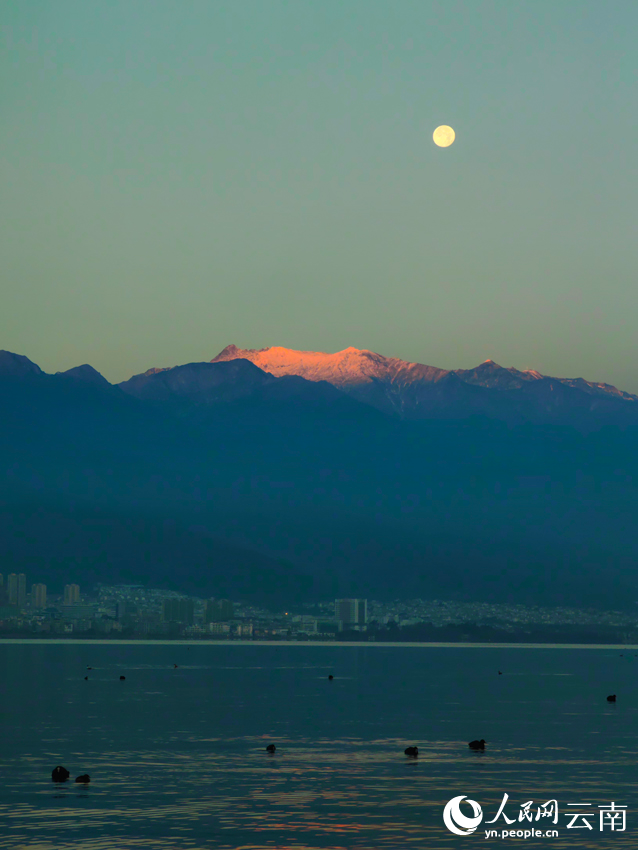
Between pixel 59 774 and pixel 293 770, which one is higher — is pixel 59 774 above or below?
above

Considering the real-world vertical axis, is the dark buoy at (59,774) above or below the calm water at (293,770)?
above

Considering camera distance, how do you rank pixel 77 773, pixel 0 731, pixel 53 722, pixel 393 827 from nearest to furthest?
pixel 393 827
pixel 77 773
pixel 0 731
pixel 53 722

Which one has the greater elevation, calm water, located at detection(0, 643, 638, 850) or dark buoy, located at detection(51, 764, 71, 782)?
dark buoy, located at detection(51, 764, 71, 782)

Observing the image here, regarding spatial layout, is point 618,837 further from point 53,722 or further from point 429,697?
point 429,697

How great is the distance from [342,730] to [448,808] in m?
52.2

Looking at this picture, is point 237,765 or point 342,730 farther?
point 342,730

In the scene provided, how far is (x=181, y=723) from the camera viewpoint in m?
124

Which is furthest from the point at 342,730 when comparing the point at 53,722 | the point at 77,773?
the point at 77,773

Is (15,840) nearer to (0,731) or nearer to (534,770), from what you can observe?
(534,770)

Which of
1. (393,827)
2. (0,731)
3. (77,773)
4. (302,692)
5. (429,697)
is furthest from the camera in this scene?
(302,692)

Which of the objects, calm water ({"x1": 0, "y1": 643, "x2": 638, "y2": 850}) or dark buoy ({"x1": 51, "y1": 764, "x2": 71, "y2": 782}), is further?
dark buoy ({"x1": 51, "y1": 764, "x2": 71, "y2": 782})

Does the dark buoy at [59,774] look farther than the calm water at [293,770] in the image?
Yes

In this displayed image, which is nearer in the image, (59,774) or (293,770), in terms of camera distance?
(59,774)

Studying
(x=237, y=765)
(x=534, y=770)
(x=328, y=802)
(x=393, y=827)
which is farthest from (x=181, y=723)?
(x=393, y=827)
